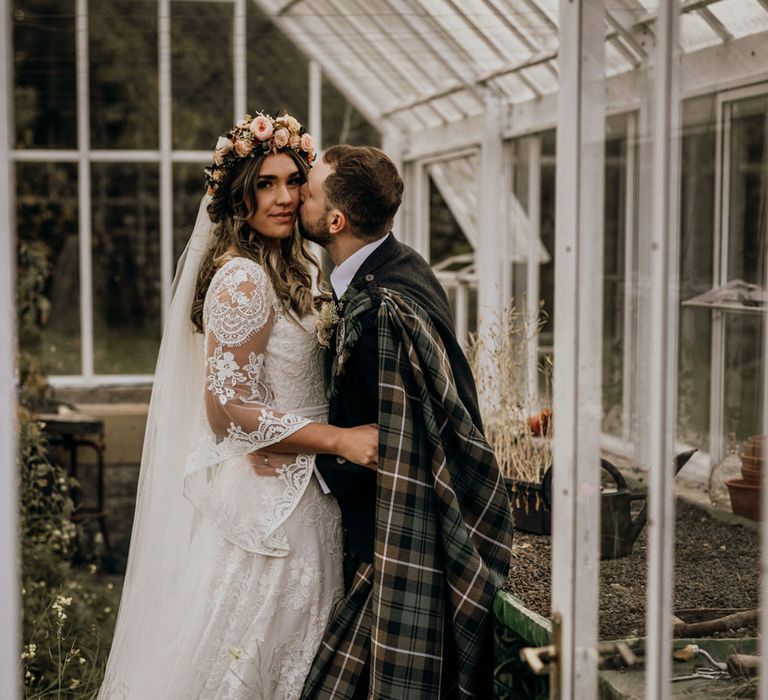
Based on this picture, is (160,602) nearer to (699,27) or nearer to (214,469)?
(214,469)

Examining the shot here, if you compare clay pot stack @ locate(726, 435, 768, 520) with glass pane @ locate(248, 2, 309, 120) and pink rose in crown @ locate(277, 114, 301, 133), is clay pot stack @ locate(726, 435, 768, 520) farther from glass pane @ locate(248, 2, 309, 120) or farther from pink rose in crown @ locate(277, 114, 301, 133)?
glass pane @ locate(248, 2, 309, 120)

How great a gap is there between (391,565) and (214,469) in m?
0.71

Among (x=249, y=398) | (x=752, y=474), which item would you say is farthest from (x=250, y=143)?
(x=752, y=474)

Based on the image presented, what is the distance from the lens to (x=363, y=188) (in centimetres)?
274

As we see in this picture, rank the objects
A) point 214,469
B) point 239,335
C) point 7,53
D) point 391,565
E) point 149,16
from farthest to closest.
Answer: point 149,16
point 214,469
point 239,335
point 391,565
point 7,53

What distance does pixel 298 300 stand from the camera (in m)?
2.92

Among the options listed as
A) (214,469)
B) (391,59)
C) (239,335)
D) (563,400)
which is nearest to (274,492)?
(214,469)

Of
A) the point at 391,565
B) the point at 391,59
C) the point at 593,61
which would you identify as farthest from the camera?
the point at 391,59

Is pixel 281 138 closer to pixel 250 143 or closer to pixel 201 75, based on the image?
pixel 250 143

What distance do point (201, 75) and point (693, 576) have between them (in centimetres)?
641

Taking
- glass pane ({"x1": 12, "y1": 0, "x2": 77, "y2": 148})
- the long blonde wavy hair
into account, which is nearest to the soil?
the long blonde wavy hair

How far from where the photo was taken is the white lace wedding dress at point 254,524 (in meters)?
2.75

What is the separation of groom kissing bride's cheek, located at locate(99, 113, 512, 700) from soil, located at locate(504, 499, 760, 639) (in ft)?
1.09

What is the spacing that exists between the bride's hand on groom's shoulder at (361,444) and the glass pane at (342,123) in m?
5.56
